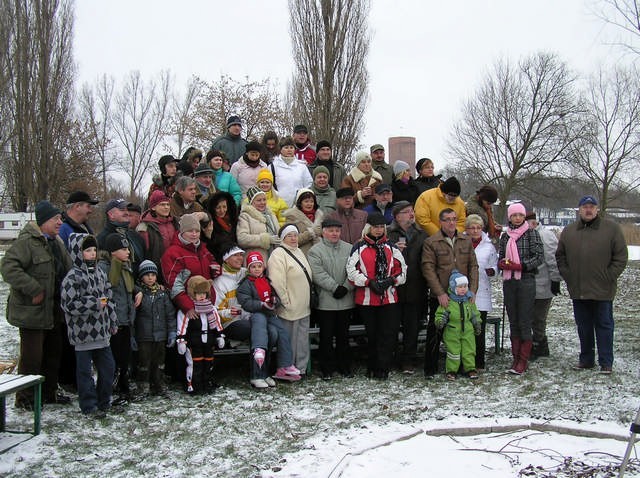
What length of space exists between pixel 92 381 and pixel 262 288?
80.5 inches

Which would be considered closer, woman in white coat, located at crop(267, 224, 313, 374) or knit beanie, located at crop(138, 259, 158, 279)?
knit beanie, located at crop(138, 259, 158, 279)

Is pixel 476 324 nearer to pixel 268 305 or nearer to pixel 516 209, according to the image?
pixel 516 209

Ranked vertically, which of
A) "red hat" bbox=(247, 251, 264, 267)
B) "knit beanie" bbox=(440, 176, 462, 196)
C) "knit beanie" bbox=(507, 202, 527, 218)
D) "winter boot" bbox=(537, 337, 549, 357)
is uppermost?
"knit beanie" bbox=(440, 176, 462, 196)

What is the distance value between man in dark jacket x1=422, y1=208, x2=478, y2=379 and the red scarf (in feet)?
6.00

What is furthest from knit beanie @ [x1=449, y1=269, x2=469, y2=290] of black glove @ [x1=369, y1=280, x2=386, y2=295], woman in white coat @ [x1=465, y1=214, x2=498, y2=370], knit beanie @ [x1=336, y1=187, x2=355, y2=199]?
knit beanie @ [x1=336, y1=187, x2=355, y2=199]

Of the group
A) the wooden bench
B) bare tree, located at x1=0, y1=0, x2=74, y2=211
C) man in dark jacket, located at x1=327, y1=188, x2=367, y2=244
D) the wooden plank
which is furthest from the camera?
bare tree, located at x1=0, y1=0, x2=74, y2=211

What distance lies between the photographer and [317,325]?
7.29 m

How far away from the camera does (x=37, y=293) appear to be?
5129mm

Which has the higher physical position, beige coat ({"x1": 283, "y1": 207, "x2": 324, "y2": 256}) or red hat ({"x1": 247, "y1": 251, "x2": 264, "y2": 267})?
beige coat ({"x1": 283, "y1": 207, "x2": 324, "y2": 256})

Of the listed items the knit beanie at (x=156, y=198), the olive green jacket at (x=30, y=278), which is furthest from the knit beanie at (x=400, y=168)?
the olive green jacket at (x=30, y=278)

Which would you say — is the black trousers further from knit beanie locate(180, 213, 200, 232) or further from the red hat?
knit beanie locate(180, 213, 200, 232)

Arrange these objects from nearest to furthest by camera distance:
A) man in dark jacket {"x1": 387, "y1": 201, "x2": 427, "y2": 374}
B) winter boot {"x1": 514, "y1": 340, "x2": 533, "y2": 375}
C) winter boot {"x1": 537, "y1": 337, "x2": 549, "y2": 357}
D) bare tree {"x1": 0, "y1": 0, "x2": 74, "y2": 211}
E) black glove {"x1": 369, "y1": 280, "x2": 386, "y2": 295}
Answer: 1. black glove {"x1": 369, "y1": 280, "x2": 386, "y2": 295}
2. winter boot {"x1": 514, "y1": 340, "x2": 533, "y2": 375}
3. man in dark jacket {"x1": 387, "y1": 201, "x2": 427, "y2": 374}
4. winter boot {"x1": 537, "y1": 337, "x2": 549, "y2": 357}
5. bare tree {"x1": 0, "y1": 0, "x2": 74, "y2": 211}

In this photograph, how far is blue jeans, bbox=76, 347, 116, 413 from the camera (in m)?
5.16

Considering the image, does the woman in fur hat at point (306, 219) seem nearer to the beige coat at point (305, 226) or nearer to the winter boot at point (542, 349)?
the beige coat at point (305, 226)
